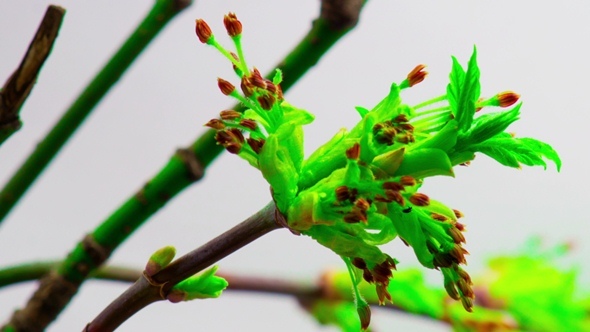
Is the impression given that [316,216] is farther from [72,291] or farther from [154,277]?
[72,291]

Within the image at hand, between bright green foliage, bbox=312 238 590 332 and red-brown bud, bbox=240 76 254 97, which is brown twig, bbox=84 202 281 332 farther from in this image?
bright green foliage, bbox=312 238 590 332

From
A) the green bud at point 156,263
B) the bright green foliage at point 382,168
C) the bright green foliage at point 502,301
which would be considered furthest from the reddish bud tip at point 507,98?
the bright green foliage at point 502,301

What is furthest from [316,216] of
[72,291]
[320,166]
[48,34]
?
[72,291]

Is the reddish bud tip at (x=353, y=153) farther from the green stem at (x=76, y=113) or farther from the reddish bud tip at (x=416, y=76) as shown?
A: the green stem at (x=76, y=113)

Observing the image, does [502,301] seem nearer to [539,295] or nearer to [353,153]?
[539,295]

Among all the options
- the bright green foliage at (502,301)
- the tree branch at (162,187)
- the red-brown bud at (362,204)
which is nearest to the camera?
the red-brown bud at (362,204)

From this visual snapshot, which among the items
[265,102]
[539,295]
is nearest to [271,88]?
[265,102]

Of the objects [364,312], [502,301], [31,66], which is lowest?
[502,301]
